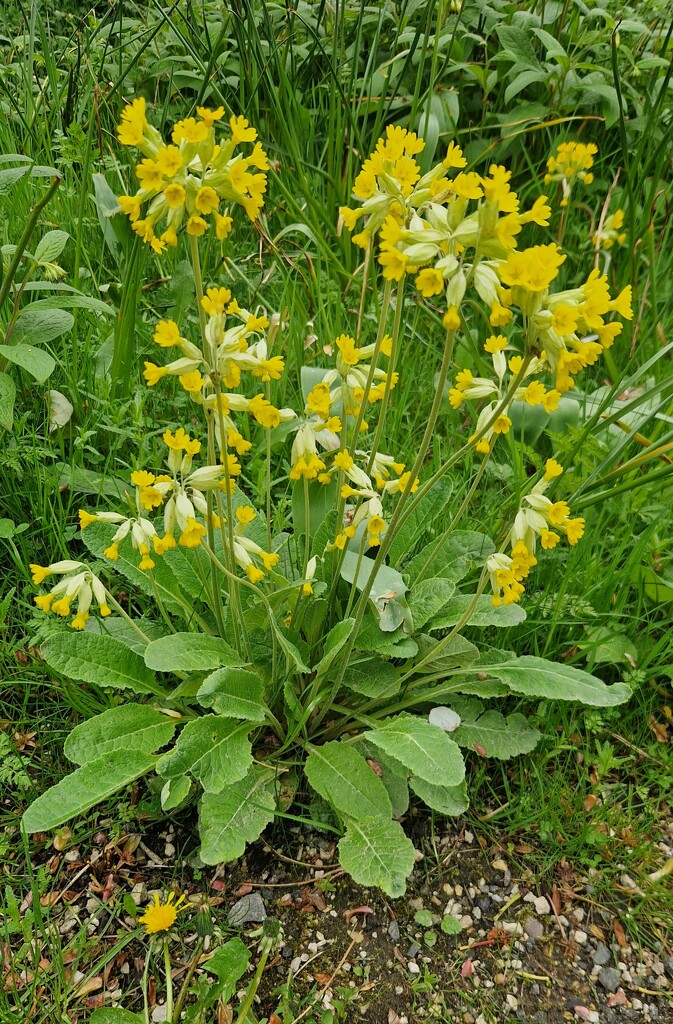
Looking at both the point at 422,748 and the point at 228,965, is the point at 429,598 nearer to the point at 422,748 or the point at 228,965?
the point at 422,748

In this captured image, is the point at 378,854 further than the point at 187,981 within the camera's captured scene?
Yes

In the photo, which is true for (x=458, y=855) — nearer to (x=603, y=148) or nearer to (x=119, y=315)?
(x=119, y=315)

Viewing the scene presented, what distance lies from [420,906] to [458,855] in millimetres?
152

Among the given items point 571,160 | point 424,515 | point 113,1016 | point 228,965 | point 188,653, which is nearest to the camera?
point 113,1016

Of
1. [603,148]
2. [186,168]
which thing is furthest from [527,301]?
[603,148]

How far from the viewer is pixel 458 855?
1.83m

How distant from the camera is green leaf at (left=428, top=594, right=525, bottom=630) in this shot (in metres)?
1.86

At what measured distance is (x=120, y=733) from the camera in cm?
169

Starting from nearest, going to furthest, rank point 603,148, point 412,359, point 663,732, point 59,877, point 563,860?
point 59,877 < point 563,860 < point 663,732 < point 412,359 < point 603,148

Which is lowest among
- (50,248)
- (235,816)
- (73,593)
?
(235,816)

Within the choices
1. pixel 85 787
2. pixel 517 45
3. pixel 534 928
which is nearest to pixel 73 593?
pixel 85 787

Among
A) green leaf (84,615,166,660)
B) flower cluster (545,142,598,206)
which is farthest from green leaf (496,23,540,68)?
green leaf (84,615,166,660)

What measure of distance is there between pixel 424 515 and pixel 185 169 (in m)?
1.15

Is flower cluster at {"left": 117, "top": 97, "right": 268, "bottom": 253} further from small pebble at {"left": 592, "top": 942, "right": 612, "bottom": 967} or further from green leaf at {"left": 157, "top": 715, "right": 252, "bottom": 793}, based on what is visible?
small pebble at {"left": 592, "top": 942, "right": 612, "bottom": 967}
